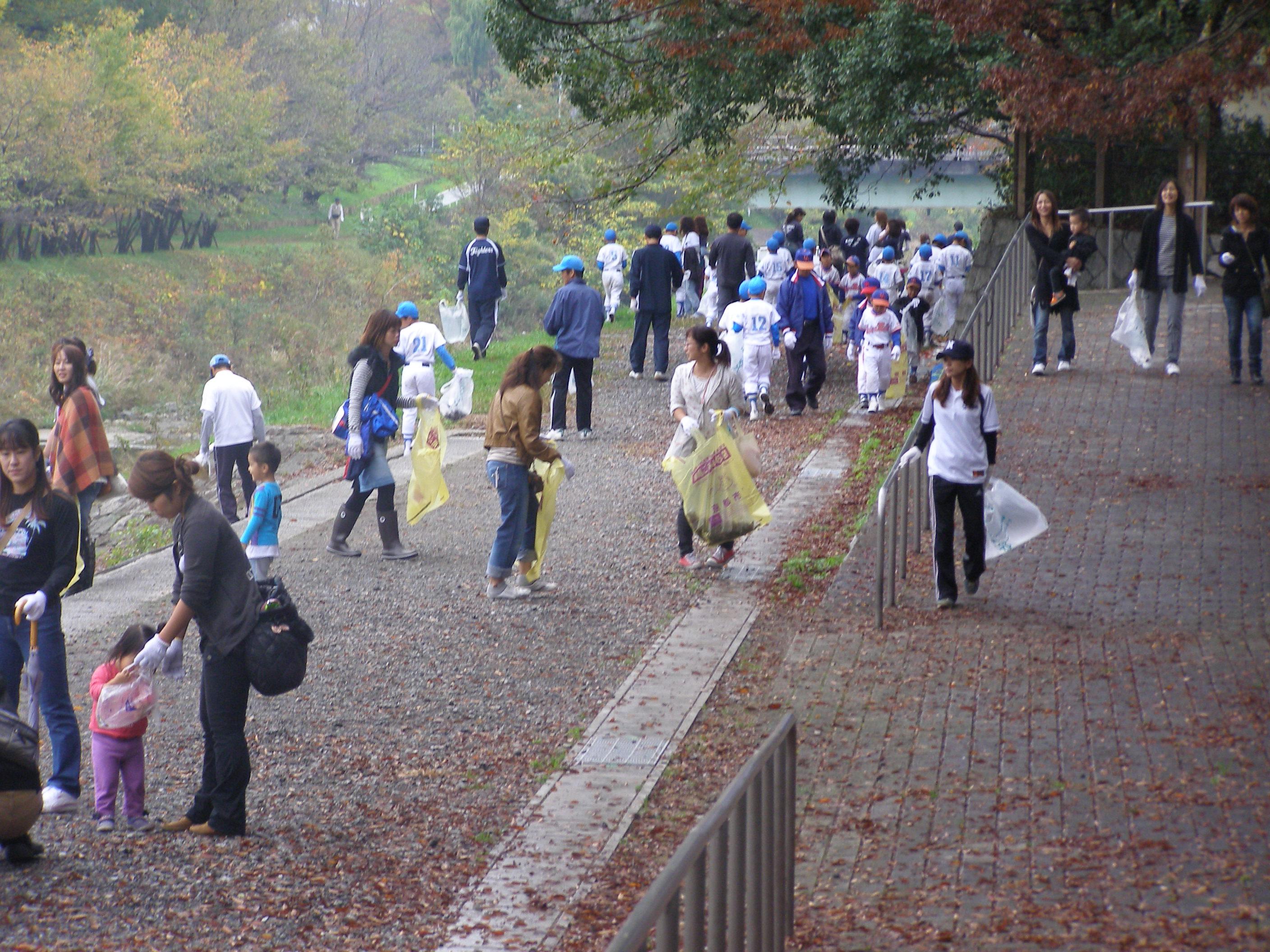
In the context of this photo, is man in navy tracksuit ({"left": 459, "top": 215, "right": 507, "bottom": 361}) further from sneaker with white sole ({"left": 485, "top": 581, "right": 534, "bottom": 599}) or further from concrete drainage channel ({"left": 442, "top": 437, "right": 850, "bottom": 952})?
concrete drainage channel ({"left": 442, "top": 437, "right": 850, "bottom": 952})

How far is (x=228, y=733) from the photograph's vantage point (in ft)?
18.4

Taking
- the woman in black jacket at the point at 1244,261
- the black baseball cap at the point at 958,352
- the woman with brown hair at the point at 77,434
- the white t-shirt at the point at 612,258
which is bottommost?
the woman with brown hair at the point at 77,434

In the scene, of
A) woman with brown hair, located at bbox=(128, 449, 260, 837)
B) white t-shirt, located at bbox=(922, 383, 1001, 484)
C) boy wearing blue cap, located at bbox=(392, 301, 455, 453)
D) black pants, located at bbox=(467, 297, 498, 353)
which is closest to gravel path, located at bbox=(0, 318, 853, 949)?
woman with brown hair, located at bbox=(128, 449, 260, 837)

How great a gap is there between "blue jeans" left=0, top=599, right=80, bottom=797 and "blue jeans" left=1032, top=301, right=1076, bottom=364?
10824 mm

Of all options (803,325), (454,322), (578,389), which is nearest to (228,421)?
(578,389)

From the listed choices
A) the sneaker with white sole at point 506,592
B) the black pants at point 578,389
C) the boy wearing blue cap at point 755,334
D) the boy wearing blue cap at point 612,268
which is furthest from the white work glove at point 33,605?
the boy wearing blue cap at point 612,268

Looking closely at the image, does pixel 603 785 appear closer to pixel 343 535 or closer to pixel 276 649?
pixel 276 649

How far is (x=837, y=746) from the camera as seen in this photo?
246 inches

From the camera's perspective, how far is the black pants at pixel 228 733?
5.57 metres

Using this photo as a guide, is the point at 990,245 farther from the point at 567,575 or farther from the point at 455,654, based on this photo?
the point at 455,654

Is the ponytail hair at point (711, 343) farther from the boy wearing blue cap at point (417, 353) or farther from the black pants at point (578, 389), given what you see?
the black pants at point (578, 389)

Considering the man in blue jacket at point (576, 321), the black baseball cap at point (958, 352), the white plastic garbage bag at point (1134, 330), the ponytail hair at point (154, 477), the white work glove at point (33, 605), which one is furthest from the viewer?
the man in blue jacket at point (576, 321)

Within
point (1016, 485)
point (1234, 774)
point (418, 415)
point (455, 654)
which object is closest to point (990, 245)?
point (1016, 485)

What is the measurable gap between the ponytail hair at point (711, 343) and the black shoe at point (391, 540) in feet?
9.37
